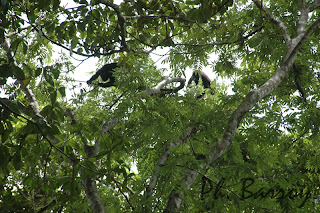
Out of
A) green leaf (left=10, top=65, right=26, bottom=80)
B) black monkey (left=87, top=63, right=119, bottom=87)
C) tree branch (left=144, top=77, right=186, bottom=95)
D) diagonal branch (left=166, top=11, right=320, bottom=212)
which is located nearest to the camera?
green leaf (left=10, top=65, right=26, bottom=80)

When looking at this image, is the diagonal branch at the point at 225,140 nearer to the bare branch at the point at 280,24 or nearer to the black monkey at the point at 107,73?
the bare branch at the point at 280,24

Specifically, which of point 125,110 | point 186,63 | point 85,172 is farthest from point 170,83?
point 85,172

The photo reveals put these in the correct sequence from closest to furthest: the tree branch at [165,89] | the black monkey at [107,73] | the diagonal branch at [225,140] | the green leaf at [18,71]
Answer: the green leaf at [18,71]
the diagonal branch at [225,140]
the tree branch at [165,89]
the black monkey at [107,73]

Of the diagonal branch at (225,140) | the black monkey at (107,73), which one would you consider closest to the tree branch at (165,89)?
the black monkey at (107,73)

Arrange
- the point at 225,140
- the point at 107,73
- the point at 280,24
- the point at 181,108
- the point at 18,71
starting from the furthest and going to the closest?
the point at 107,73 < the point at 280,24 < the point at 181,108 < the point at 225,140 < the point at 18,71

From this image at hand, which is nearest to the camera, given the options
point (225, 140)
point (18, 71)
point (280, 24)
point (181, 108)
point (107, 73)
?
point (18, 71)

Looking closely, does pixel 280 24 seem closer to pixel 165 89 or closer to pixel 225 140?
pixel 165 89

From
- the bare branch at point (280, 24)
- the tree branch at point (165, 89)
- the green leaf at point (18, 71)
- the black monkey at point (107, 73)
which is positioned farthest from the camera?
the black monkey at point (107, 73)

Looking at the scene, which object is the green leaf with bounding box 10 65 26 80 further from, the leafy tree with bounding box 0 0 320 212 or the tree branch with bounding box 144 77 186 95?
the tree branch with bounding box 144 77 186 95

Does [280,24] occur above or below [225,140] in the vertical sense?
above

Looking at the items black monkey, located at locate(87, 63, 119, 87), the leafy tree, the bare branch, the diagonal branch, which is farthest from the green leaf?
the bare branch

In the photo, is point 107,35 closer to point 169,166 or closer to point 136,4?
point 136,4

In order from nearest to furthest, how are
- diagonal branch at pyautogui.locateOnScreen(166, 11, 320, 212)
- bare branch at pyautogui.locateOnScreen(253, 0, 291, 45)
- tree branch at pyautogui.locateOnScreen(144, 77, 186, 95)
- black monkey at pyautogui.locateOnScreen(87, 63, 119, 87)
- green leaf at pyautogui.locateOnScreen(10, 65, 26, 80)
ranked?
green leaf at pyautogui.locateOnScreen(10, 65, 26, 80) → diagonal branch at pyautogui.locateOnScreen(166, 11, 320, 212) → bare branch at pyautogui.locateOnScreen(253, 0, 291, 45) → tree branch at pyautogui.locateOnScreen(144, 77, 186, 95) → black monkey at pyautogui.locateOnScreen(87, 63, 119, 87)

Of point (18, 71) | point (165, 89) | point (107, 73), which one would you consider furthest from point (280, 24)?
point (18, 71)
